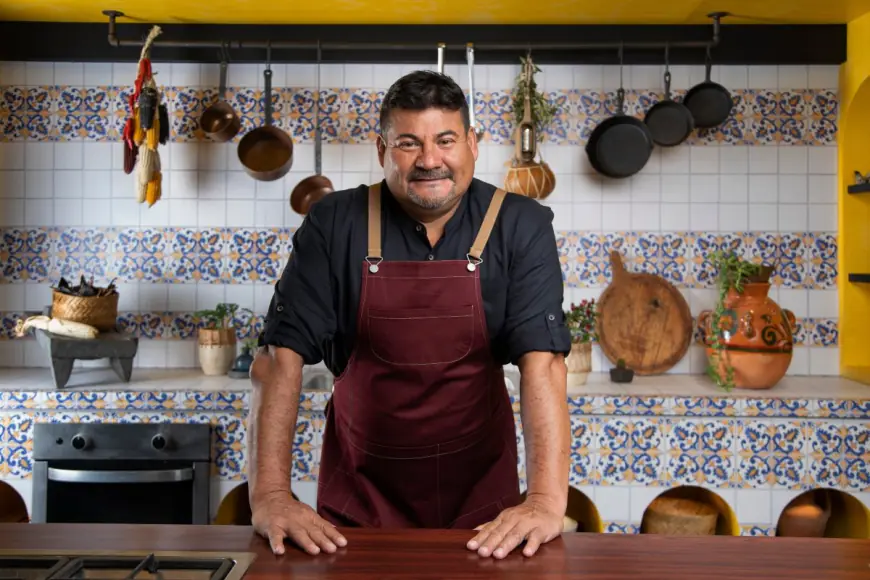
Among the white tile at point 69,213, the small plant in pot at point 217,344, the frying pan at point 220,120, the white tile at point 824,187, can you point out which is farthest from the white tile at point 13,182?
the white tile at point 824,187

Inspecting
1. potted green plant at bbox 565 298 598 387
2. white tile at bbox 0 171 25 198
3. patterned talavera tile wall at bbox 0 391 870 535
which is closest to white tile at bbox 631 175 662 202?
potted green plant at bbox 565 298 598 387

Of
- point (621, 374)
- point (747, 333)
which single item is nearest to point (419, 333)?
point (621, 374)

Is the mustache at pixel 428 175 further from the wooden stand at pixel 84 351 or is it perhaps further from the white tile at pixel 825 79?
the white tile at pixel 825 79

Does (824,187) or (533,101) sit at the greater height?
(533,101)

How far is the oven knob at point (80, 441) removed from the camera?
11.1 ft

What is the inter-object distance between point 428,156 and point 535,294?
0.41m

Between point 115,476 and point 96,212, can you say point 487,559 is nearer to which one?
point 115,476

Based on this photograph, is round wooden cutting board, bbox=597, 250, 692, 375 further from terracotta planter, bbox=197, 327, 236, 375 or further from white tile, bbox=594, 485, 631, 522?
terracotta planter, bbox=197, 327, 236, 375

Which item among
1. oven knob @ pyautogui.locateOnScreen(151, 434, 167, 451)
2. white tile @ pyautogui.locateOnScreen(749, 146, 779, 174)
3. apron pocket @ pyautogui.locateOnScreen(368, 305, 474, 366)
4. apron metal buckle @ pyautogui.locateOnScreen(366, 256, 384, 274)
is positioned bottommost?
oven knob @ pyautogui.locateOnScreen(151, 434, 167, 451)

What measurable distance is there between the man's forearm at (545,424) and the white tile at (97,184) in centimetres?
279

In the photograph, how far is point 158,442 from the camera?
3.40 m

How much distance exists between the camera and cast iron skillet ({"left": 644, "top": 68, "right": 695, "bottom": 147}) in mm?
3902

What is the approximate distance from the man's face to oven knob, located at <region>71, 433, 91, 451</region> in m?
2.02

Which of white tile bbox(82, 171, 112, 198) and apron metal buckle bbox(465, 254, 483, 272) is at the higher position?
white tile bbox(82, 171, 112, 198)
